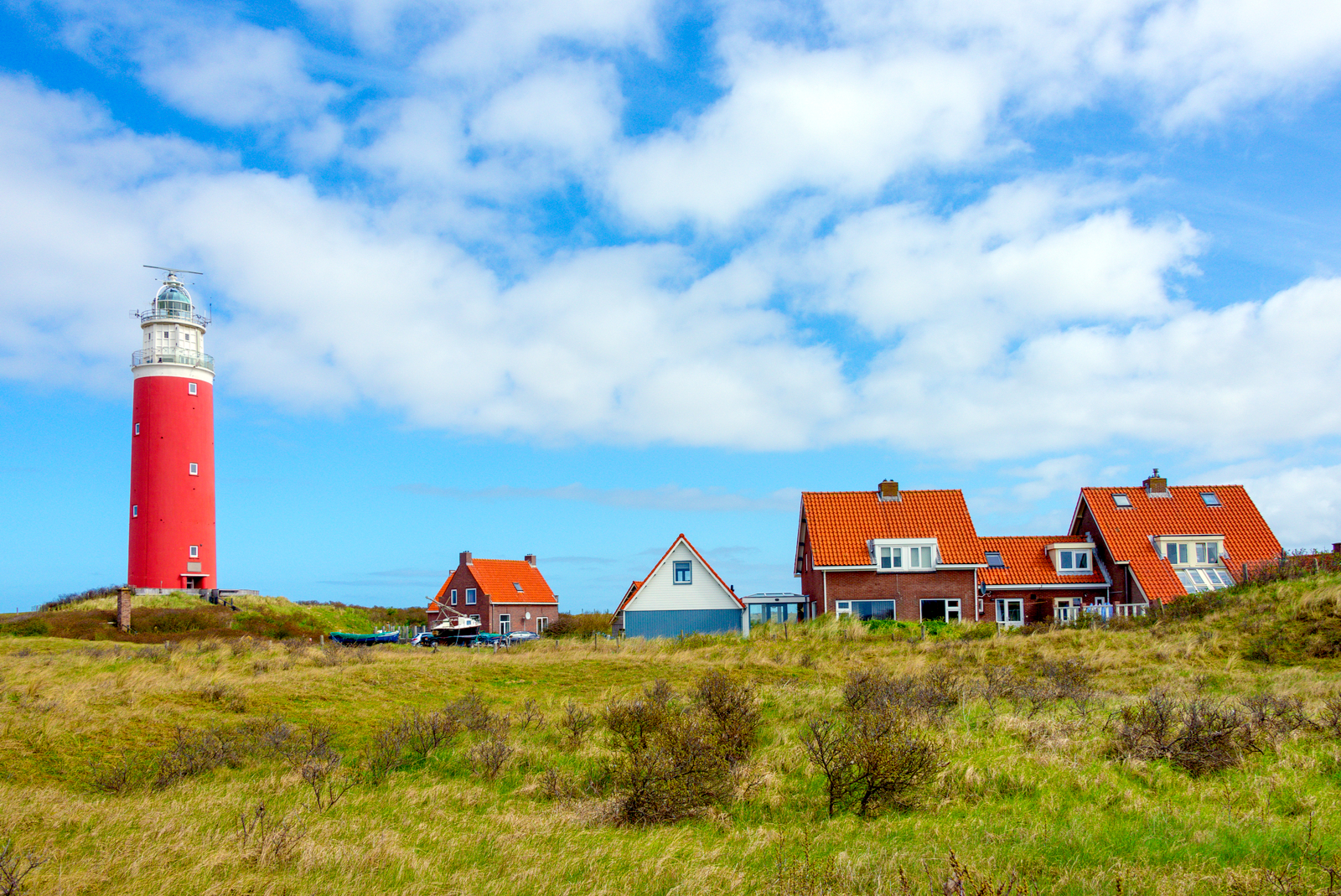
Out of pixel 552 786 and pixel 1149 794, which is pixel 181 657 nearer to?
pixel 552 786

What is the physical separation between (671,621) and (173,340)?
3166 centimetres

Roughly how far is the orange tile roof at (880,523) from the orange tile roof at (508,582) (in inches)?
909

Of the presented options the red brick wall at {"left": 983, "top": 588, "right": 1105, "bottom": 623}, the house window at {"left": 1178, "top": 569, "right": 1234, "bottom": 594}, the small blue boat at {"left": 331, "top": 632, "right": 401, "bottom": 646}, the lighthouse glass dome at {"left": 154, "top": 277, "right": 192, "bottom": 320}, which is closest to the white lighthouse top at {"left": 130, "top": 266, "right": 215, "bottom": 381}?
the lighthouse glass dome at {"left": 154, "top": 277, "right": 192, "bottom": 320}

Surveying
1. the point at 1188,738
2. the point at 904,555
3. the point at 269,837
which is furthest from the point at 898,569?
the point at 269,837

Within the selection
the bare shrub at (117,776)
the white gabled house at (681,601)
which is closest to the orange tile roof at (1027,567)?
the white gabled house at (681,601)

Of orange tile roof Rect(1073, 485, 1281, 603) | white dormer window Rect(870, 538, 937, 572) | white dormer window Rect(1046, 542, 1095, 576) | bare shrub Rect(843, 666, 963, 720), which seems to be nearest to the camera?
bare shrub Rect(843, 666, 963, 720)

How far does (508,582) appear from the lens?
58.4 meters

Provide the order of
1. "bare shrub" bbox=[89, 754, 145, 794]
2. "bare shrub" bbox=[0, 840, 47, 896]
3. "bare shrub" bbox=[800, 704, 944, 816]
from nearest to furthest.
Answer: "bare shrub" bbox=[0, 840, 47, 896] < "bare shrub" bbox=[800, 704, 944, 816] < "bare shrub" bbox=[89, 754, 145, 794]

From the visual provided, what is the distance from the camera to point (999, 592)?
43.2m

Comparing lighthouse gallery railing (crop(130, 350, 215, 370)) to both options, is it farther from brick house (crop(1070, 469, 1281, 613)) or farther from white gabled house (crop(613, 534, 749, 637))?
brick house (crop(1070, 469, 1281, 613))

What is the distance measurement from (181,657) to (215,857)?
59.9 ft

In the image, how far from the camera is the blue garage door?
41.0 meters

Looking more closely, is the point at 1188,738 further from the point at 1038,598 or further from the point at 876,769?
the point at 1038,598

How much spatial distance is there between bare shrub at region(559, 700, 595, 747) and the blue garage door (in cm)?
2583
